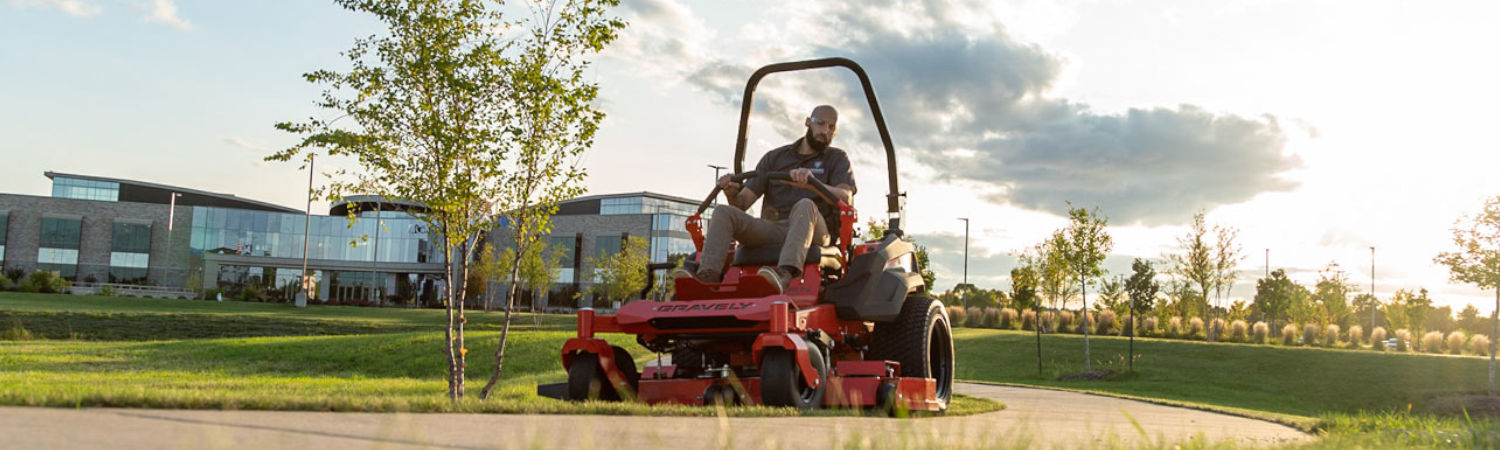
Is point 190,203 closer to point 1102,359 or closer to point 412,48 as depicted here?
point 1102,359

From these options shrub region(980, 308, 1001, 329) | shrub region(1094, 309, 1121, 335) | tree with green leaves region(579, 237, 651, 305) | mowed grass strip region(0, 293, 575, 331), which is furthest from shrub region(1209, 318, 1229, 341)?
mowed grass strip region(0, 293, 575, 331)

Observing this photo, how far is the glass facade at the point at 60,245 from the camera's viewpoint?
245ft

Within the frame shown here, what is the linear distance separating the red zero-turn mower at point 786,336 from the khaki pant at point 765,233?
128 millimetres

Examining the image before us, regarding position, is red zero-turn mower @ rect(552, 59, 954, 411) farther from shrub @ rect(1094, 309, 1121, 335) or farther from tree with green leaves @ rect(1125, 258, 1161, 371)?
shrub @ rect(1094, 309, 1121, 335)

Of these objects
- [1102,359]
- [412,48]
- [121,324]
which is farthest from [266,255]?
[412,48]

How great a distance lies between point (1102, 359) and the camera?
32.6m

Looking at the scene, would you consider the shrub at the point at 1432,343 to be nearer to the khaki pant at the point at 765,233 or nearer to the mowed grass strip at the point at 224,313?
the mowed grass strip at the point at 224,313

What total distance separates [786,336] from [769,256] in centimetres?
173

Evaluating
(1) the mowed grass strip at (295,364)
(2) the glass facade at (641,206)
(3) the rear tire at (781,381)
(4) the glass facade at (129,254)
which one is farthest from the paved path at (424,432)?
(4) the glass facade at (129,254)

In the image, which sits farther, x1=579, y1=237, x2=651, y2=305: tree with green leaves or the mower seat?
x1=579, y1=237, x2=651, y2=305: tree with green leaves

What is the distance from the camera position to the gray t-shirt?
363 inches

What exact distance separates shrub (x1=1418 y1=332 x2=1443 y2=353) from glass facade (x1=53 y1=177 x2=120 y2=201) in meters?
86.5

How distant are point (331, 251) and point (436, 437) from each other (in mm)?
84409

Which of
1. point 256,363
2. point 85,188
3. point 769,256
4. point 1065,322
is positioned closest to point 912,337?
point 769,256
